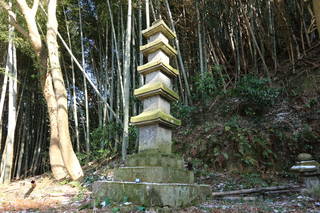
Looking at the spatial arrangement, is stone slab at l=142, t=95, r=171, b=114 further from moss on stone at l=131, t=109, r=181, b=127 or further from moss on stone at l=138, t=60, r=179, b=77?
moss on stone at l=138, t=60, r=179, b=77

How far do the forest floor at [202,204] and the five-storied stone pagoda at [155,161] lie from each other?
0.48 feet

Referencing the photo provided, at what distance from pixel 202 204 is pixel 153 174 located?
77 centimetres

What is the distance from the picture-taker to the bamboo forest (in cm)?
286

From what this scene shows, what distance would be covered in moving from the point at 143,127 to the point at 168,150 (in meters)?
0.50

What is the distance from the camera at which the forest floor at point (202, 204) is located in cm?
238

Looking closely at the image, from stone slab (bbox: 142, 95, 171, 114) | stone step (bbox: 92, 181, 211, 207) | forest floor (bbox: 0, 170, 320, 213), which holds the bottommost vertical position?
forest floor (bbox: 0, 170, 320, 213)

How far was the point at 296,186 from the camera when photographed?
3.75 metres

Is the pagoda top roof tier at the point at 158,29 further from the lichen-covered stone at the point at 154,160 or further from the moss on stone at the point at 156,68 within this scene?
the lichen-covered stone at the point at 154,160

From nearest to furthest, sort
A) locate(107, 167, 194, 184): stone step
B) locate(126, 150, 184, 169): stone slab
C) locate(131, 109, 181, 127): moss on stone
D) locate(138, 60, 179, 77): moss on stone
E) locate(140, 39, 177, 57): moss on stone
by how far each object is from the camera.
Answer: locate(107, 167, 194, 184): stone step < locate(126, 150, 184, 169): stone slab < locate(131, 109, 181, 127): moss on stone < locate(138, 60, 179, 77): moss on stone < locate(140, 39, 177, 57): moss on stone

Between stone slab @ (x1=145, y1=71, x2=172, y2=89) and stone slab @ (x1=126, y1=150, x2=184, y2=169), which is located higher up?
stone slab @ (x1=145, y1=71, x2=172, y2=89)

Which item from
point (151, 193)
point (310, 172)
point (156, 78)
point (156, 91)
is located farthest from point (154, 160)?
point (310, 172)

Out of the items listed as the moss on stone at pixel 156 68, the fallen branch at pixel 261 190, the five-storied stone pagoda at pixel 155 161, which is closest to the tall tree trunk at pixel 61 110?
the five-storied stone pagoda at pixel 155 161

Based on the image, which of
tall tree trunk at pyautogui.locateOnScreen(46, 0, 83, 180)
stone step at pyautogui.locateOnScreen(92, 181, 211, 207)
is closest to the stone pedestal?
stone step at pyautogui.locateOnScreen(92, 181, 211, 207)

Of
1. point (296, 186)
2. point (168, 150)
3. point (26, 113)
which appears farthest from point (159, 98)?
point (26, 113)
